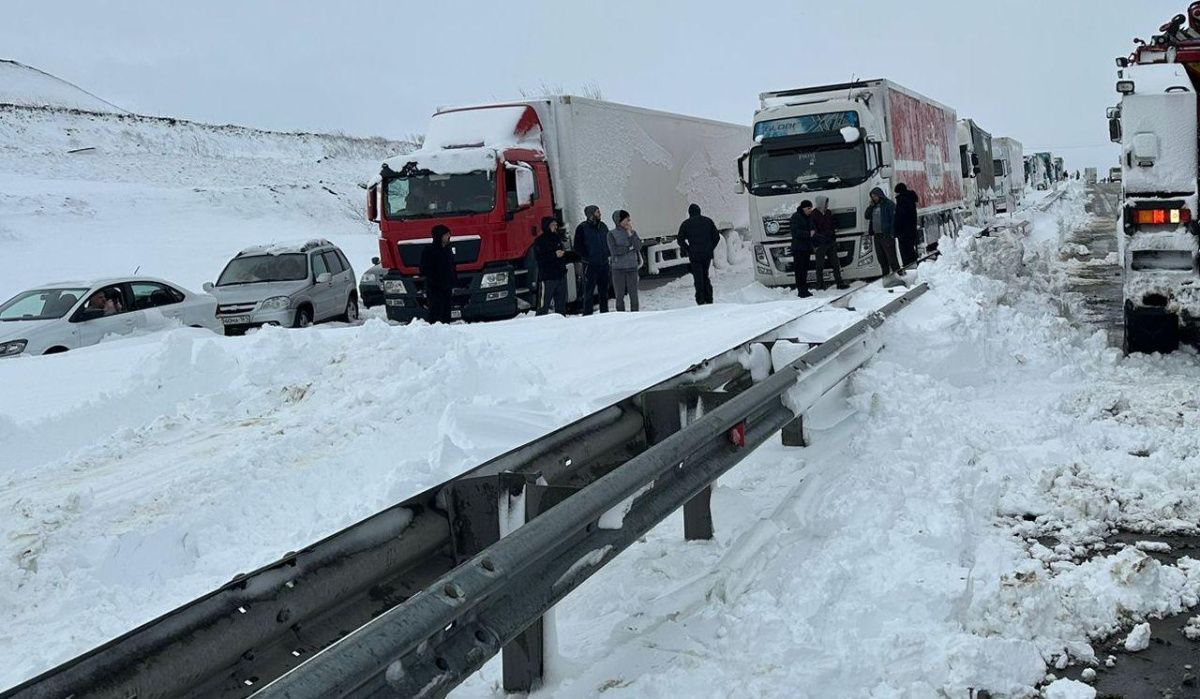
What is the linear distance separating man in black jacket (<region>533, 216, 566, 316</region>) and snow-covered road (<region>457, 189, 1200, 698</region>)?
9.34 metres

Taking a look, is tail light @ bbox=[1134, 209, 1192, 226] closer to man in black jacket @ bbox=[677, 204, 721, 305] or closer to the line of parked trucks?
man in black jacket @ bbox=[677, 204, 721, 305]

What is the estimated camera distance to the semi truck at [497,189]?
17688 mm

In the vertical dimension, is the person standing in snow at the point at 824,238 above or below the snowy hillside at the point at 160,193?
below

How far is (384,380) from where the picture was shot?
8.90m

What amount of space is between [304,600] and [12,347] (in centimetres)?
1350

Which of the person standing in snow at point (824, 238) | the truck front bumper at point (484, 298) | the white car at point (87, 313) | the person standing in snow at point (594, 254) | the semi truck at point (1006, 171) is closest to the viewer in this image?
the white car at point (87, 313)

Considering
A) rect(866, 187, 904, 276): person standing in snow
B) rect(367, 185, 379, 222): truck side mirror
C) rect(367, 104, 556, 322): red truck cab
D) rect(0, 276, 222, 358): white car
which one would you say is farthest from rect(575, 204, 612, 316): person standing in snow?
rect(0, 276, 222, 358): white car

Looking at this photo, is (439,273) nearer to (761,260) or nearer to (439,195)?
(439,195)

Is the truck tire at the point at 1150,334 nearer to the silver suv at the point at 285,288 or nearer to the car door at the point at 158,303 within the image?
the car door at the point at 158,303

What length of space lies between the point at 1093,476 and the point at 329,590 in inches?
175

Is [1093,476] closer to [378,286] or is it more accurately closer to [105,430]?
[105,430]

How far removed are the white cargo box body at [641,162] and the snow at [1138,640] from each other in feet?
53.9

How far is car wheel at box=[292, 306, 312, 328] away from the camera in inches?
742

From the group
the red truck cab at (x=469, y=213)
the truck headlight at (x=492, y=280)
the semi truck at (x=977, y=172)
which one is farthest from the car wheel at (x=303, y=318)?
the semi truck at (x=977, y=172)
